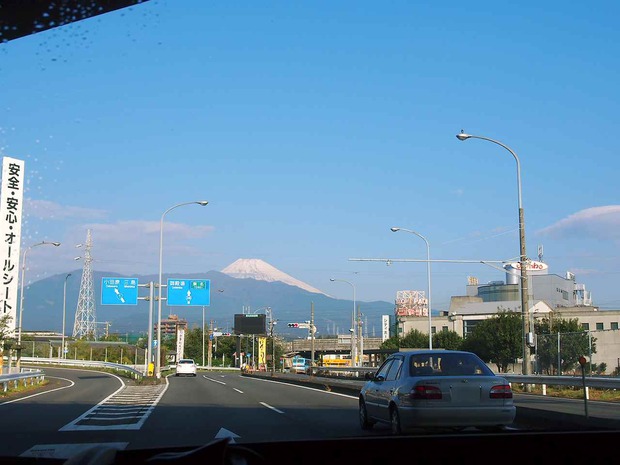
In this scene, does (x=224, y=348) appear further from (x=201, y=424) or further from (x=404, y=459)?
(x=404, y=459)

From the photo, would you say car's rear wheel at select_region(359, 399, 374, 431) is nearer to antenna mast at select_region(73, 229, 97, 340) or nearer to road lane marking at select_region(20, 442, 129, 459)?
road lane marking at select_region(20, 442, 129, 459)

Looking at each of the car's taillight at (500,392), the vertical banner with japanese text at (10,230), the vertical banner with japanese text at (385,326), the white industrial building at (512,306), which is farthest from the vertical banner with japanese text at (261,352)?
the car's taillight at (500,392)

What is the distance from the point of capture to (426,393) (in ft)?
37.4

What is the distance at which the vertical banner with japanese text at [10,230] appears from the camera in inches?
1704

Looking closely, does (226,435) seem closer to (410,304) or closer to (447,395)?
(447,395)

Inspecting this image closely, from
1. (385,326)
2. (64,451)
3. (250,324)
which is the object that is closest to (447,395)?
(64,451)

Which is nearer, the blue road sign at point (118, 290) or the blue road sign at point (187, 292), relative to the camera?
the blue road sign at point (118, 290)

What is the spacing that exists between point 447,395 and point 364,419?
3.10 m

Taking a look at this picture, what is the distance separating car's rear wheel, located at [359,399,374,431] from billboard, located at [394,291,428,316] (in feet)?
408

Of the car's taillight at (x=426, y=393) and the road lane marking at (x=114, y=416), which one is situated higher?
the car's taillight at (x=426, y=393)

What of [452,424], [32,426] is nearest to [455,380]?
[452,424]

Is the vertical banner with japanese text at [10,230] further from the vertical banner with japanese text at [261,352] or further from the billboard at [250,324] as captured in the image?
the billboard at [250,324]

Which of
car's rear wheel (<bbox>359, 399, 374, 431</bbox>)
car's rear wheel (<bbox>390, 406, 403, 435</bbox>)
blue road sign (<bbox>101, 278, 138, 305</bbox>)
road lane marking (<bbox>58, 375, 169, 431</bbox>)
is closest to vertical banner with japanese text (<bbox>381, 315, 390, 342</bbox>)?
blue road sign (<bbox>101, 278, 138, 305</bbox>)

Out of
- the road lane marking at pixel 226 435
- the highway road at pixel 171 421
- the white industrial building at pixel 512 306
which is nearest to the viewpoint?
the road lane marking at pixel 226 435
